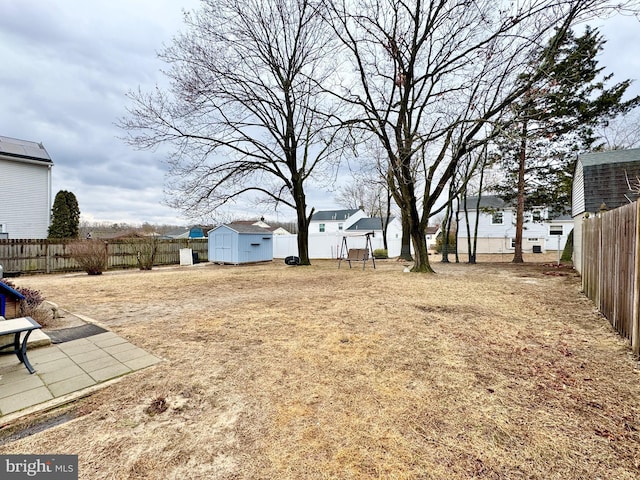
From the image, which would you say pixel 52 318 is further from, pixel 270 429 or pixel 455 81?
pixel 455 81

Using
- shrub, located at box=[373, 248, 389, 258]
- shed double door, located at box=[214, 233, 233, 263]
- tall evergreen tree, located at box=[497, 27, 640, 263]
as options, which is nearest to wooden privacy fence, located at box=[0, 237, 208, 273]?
shed double door, located at box=[214, 233, 233, 263]

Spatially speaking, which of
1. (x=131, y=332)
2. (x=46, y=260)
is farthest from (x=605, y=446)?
(x=46, y=260)

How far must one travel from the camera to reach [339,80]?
31.5ft

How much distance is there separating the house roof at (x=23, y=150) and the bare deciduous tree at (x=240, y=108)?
726 centimetres

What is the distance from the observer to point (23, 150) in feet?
→ 45.5

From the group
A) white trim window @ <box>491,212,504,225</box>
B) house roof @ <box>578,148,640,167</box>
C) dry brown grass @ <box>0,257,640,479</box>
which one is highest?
house roof @ <box>578,148,640,167</box>

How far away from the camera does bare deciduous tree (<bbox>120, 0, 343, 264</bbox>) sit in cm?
1055

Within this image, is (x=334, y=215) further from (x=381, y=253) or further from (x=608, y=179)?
(x=608, y=179)

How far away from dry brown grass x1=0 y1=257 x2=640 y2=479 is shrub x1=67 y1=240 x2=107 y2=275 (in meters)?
8.62

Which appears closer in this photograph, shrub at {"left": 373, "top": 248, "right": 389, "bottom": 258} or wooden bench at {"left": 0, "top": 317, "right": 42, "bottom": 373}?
wooden bench at {"left": 0, "top": 317, "right": 42, "bottom": 373}

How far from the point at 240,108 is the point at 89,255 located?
833cm

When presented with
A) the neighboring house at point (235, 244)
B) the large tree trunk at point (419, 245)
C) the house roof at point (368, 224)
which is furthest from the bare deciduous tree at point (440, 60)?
the house roof at point (368, 224)

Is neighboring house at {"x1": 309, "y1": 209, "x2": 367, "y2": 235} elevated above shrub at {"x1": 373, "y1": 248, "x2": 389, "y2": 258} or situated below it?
above

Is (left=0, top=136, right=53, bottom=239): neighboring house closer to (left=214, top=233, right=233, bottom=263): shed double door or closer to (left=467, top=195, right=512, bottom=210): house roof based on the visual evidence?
(left=214, top=233, right=233, bottom=263): shed double door
